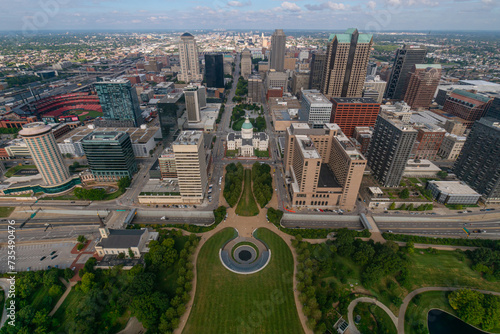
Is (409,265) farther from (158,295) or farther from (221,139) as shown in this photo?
(221,139)

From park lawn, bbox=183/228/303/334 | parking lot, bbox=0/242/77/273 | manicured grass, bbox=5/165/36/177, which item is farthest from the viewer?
manicured grass, bbox=5/165/36/177

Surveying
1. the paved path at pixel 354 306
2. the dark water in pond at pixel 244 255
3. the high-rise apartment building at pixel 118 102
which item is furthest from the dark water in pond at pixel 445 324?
the high-rise apartment building at pixel 118 102

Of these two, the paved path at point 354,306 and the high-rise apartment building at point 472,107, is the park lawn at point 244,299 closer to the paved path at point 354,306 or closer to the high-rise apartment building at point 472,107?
the paved path at point 354,306

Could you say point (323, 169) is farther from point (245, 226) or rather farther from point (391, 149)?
point (245, 226)

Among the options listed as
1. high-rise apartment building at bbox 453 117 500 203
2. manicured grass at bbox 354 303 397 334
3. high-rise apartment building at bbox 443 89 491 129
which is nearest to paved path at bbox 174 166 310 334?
manicured grass at bbox 354 303 397 334

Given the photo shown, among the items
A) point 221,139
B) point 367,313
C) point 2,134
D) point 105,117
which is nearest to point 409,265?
point 367,313

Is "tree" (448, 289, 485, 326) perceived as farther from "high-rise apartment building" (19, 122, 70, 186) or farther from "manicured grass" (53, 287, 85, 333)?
"high-rise apartment building" (19, 122, 70, 186)

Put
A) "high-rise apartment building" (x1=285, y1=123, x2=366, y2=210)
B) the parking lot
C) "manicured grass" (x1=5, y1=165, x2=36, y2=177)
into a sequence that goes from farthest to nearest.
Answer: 1. "manicured grass" (x1=5, y1=165, x2=36, y2=177)
2. "high-rise apartment building" (x1=285, y1=123, x2=366, y2=210)
3. the parking lot
